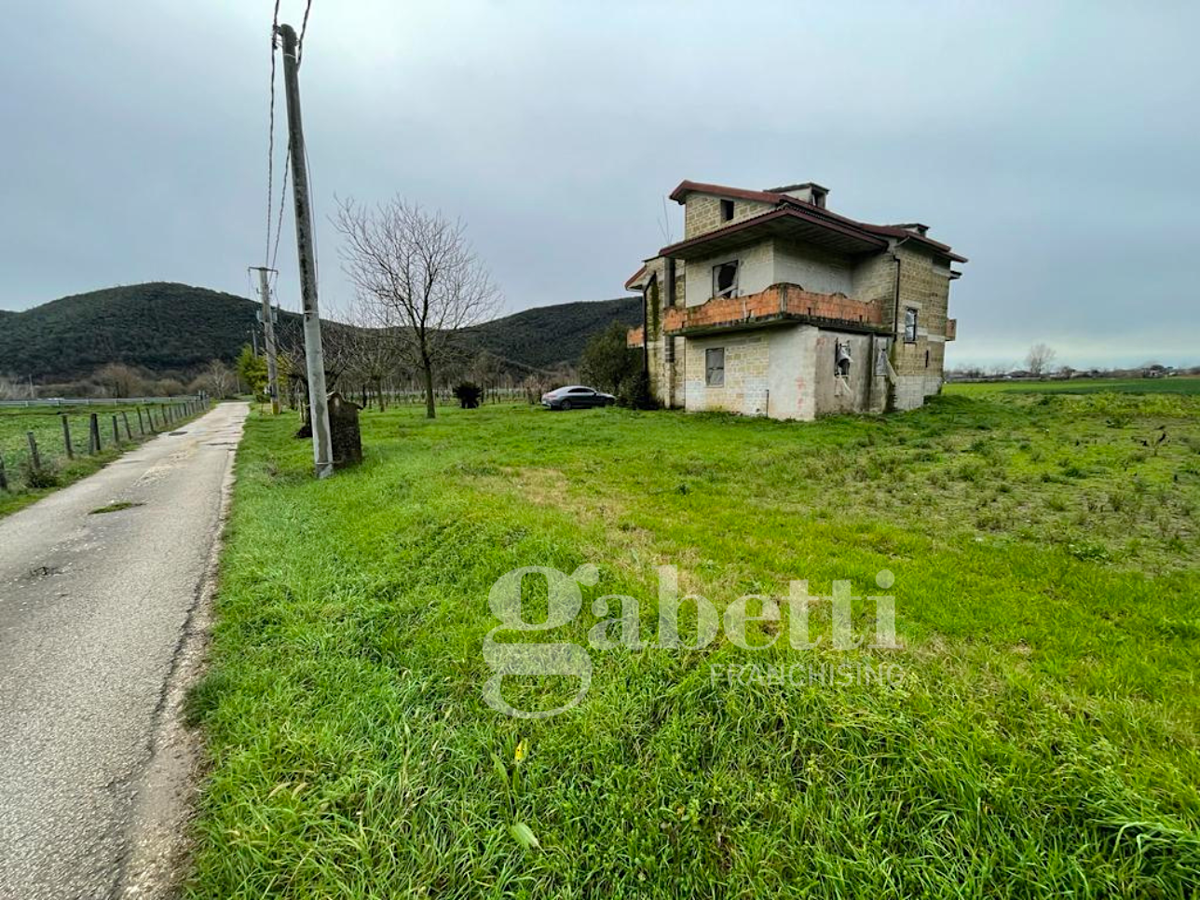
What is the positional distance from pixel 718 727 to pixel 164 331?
86955 millimetres

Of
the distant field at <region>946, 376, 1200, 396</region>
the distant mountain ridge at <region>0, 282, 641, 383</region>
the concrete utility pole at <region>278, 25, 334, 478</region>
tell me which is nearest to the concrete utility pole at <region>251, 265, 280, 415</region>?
the concrete utility pole at <region>278, 25, 334, 478</region>

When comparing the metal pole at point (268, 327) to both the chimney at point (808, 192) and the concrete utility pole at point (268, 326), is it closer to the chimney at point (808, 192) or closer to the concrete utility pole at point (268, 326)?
the concrete utility pole at point (268, 326)

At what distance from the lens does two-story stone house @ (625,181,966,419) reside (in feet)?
50.4

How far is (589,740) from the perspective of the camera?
6.77ft

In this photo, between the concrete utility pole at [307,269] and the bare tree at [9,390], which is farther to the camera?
the bare tree at [9,390]

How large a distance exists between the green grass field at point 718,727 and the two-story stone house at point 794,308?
457 inches

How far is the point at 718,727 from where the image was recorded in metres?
2.07

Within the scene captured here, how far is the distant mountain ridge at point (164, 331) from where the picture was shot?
57562 millimetres

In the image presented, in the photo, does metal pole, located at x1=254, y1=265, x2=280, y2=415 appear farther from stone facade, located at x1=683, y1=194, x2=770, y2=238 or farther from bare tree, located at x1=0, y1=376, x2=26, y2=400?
bare tree, located at x1=0, y1=376, x2=26, y2=400

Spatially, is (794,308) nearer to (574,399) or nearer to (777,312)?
(777,312)

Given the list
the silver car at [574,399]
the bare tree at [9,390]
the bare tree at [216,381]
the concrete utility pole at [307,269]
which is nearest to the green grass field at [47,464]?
the concrete utility pole at [307,269]

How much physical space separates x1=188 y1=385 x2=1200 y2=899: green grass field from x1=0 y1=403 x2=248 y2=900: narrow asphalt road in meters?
0.27

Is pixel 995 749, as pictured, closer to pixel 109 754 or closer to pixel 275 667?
pixel 275 667

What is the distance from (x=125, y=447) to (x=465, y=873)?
59.3 feet
